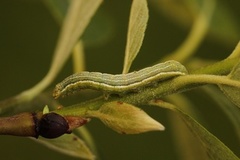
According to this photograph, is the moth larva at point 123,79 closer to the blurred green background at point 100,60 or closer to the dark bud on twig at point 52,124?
the dark bud on twig at point 52,124

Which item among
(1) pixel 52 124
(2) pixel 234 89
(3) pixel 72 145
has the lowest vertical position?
(3) pixel 72 145

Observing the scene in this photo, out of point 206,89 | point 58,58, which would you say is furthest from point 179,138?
point 58,58

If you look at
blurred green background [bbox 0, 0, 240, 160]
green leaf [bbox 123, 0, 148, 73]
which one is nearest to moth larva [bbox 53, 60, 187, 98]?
green leaf [bbox 123, 0, 148, 73]

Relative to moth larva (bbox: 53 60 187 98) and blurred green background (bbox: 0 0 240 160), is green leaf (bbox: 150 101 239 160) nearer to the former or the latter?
moth larva (bbox: 53 60 187 98)

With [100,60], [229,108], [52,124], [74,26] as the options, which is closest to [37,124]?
[52,124]

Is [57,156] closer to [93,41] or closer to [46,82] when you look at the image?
[93,41]

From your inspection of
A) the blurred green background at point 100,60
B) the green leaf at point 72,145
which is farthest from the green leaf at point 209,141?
the blurred green background at point 100,60

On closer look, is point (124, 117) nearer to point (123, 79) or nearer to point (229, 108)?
point (123, 79)
